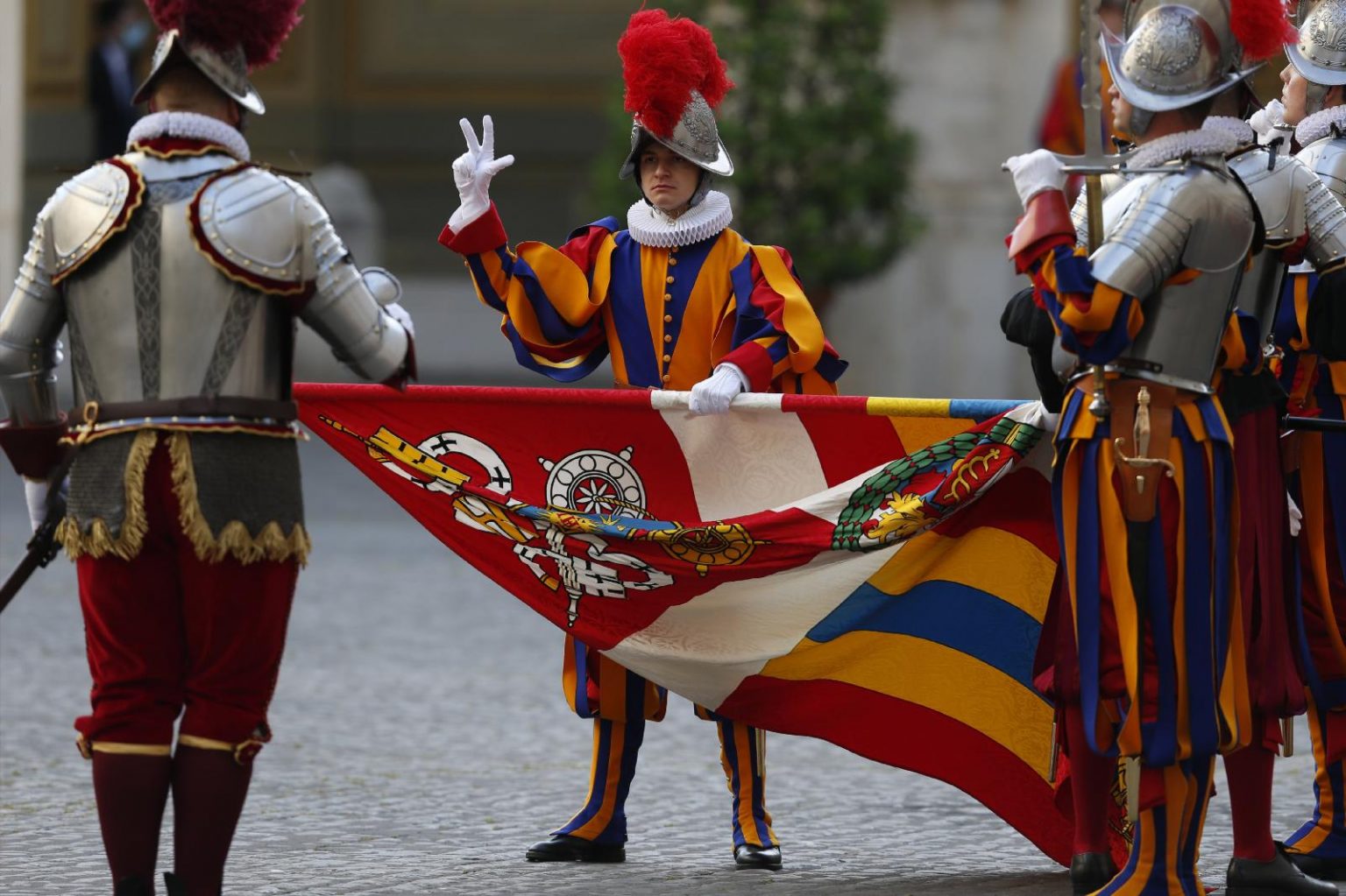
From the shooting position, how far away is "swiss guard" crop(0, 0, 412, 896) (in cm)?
479

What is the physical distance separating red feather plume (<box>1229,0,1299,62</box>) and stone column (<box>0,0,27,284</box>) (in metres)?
12.7

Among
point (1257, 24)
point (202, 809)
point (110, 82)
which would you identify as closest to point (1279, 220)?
point (1257, 24)

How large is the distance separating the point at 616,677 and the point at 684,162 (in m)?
1.32

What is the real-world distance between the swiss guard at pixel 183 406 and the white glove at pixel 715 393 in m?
1.35

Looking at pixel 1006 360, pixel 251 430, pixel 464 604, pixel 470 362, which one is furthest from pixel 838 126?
pixel 251 430

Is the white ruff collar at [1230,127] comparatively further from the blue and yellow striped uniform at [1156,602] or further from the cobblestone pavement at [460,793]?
the cobblestone pavement at [460,793]

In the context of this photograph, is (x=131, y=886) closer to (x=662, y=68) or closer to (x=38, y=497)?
(x=38, y=497)

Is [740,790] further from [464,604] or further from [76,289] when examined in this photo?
[464,604]

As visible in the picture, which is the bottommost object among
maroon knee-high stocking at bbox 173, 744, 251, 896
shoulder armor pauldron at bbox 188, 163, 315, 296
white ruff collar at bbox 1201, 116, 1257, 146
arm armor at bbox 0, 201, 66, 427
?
maroon knee-high stocking at bbox 173, 744, 251, 896

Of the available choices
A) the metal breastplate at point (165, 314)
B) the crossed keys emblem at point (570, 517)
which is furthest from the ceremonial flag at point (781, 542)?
the metal breastplate at point (165, 314)

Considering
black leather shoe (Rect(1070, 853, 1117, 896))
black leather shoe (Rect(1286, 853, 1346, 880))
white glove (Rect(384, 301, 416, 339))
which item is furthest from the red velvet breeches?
black leather shoe (Rect(1286, 853, 1346, 880))

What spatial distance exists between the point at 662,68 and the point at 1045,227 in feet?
4.90

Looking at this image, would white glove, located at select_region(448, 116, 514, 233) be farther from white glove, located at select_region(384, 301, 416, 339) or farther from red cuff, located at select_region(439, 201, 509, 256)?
white glove, located at select_region(384, 301, 416, 339)

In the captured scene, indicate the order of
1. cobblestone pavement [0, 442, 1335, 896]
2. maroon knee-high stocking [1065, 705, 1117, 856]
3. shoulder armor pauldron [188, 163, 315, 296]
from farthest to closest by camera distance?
cobblestone pavement [0, 442, 1335, 896], maroon knee-high stocking [1065, 705, 1117, 856], shoulder armor pauldron [188, 163, 315, 296]
